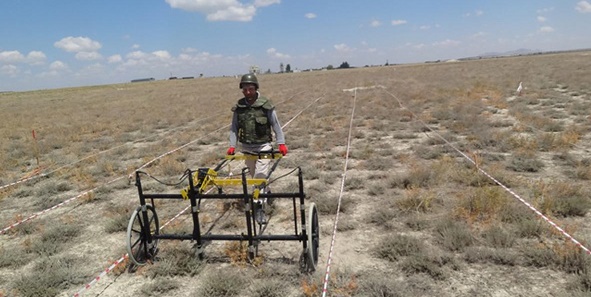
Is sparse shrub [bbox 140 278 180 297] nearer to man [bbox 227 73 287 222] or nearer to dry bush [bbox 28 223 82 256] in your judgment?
man [bbox 227 73 287 222]

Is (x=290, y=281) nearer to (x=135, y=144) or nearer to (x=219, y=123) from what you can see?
(x=135, y=144)

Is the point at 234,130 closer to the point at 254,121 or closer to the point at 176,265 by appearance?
the point at 254,121

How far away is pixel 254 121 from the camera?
621 cm

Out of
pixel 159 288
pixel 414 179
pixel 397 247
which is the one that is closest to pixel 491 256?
pixel 397 247

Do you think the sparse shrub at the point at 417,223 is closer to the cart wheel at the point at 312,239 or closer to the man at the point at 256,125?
the cart wheel at the point at 312,239

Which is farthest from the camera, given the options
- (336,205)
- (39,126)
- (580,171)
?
(39,126)

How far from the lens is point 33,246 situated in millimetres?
5945

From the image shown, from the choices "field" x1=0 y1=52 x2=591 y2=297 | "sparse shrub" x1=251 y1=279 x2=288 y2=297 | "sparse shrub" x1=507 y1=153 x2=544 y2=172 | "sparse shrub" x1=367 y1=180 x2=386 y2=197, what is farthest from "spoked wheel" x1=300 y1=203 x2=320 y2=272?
"sparse shrub" x1=507 y1=153 x2=544 y2=172

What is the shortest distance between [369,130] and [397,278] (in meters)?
10.7

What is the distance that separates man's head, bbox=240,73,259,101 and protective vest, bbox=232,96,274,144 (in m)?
0.19

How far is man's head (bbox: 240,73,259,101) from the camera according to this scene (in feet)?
19.0

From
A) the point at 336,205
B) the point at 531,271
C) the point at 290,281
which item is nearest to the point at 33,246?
the point at 290,281

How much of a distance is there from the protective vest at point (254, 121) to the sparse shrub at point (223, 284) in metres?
2.37

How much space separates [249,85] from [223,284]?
2980 millimetres
